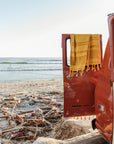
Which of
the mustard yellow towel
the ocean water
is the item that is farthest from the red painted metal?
the ocean water

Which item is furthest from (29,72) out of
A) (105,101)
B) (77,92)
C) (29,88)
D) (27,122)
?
(105,101)

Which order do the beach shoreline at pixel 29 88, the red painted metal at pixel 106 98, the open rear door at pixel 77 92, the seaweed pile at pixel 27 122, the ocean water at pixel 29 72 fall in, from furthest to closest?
the ocean water at pixel 29 72
the beach shoreline at pixel 29 88
the seaweed pile at pixel 27 122
the open rear door at pixel 77 92
the red painted metal at pixel 106 98

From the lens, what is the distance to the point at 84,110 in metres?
3.52

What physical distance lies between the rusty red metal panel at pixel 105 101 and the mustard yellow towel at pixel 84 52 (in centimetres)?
66

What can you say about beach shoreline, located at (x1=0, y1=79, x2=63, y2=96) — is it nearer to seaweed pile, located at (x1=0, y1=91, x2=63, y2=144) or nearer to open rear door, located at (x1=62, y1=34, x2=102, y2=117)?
seaweed pile, located at (x1=0, y1=91, x2=63, y2=144)

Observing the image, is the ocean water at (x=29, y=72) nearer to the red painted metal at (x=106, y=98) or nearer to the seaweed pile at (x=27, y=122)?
the seaweed pile at (x=27, y=122)

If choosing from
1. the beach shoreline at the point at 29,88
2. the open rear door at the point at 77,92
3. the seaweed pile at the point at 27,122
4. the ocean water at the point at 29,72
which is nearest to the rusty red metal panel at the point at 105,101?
the open rear door at the point at 77,92

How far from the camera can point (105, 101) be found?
2564mm

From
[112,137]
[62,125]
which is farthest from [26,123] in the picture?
[112,137]

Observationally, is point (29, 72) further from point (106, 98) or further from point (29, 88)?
point (106, 98)

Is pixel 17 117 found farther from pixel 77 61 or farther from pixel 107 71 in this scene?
pixel 107 71

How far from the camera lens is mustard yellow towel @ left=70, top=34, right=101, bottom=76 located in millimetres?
3414

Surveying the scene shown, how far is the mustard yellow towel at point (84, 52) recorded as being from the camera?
11.2 ft

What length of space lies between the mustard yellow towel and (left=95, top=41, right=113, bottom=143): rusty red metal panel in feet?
2.16
